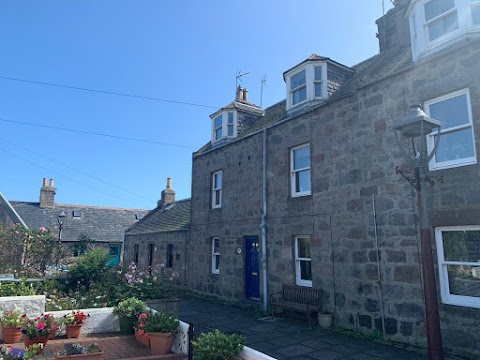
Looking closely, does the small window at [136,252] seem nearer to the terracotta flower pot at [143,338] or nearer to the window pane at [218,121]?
the window pane at [218,121]

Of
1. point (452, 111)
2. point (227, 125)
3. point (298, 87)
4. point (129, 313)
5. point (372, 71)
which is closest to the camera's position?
point (452, 111)

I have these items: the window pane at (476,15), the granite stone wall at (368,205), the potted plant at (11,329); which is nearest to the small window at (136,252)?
the granite stone wall at (368,205)

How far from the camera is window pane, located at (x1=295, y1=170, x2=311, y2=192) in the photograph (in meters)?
12.1

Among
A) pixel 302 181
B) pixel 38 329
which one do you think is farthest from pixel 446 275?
pixel 38 329

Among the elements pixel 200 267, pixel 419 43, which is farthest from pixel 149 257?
pixel 419 43

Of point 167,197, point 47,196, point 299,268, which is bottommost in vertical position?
point 299,268

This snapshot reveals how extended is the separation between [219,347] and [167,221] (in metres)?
18.1

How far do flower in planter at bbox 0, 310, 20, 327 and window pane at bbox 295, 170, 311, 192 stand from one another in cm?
877

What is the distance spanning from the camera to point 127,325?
8.56 meters

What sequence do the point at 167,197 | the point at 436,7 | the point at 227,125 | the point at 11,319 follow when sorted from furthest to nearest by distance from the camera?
1. the point at 167,197
2. the point at 227,125
3. the point at 436,7
4. the point at 11,319

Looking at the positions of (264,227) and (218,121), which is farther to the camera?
(218,121)

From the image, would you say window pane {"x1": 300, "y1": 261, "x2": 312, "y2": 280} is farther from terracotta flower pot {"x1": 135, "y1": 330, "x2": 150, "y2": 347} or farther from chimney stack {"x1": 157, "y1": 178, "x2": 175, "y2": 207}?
chimney stack {"x1": 157, "y1": 178, "x2": 175, "y2": 207}

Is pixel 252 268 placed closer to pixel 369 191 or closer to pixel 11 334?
pixel 369 191

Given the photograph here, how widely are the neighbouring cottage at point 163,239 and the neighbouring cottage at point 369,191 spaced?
3.62m
